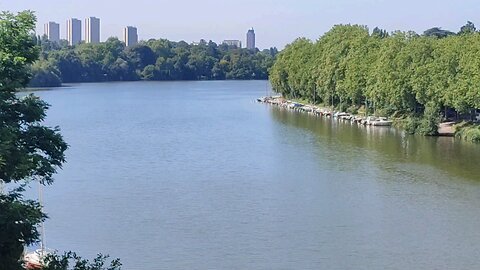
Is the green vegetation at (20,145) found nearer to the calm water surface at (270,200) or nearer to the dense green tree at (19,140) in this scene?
the dense green tree at (19,140)

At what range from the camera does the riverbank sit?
40781mm

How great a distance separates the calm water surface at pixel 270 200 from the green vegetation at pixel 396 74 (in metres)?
3.10

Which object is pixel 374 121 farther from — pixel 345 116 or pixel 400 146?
pixel 400 146

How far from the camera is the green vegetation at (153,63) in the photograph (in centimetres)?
13050

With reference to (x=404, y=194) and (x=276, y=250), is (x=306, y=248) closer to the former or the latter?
(x=276, y=250)

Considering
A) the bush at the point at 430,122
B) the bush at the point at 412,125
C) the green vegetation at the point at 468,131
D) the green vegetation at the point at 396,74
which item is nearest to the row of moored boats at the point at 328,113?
the green vegetation at the point at 396,74

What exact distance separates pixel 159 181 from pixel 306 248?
1051 centimetres

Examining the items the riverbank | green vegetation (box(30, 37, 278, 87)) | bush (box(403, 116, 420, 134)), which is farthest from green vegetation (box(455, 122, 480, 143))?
green vegetation (box(30, 37, 278, 87))

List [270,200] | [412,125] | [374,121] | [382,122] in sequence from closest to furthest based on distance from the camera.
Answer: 1. [270,200]
2. [412,125]
3. [382,122]
4. [374,121]

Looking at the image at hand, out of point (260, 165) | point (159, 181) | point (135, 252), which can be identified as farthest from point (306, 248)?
point (260, 165)

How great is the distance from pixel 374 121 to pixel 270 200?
26.5 meters

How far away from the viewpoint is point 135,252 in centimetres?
1947

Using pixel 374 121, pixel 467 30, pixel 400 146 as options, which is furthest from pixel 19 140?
pixel 467 30

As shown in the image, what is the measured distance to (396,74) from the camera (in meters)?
48.9
